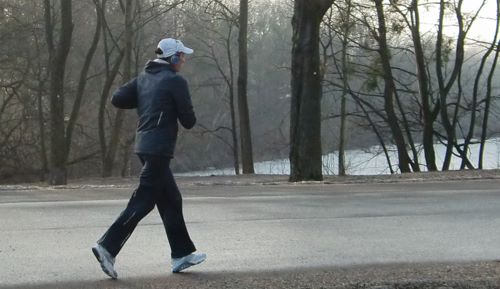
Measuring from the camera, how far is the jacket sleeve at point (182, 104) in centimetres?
618

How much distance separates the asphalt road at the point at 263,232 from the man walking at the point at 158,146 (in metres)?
0.28

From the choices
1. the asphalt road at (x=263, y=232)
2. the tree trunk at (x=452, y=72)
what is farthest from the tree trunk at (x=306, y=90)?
the tree trunk at (x=452, y=72)

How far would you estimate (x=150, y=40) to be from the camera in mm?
42688

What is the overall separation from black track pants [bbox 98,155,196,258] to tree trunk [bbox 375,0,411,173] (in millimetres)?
23738

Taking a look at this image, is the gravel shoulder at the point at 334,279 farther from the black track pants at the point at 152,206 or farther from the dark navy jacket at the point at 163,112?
the dark navy jacket at the point at 163,112

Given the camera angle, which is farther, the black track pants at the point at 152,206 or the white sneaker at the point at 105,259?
the black track pants at the point at 152,206

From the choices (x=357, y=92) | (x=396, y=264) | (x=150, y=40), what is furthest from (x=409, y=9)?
(x=396, y=264)

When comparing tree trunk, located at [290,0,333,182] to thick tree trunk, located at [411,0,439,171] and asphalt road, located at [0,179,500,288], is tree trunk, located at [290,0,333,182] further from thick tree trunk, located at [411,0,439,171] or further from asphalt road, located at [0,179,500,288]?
thick tree trunk, located at [411,0,439,171]

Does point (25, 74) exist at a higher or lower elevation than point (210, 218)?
higher

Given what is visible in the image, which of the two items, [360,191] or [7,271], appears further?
[360,191]

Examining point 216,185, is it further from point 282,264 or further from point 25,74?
point 25,74

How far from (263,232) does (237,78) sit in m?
28.2

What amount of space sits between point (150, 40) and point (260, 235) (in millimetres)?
35243

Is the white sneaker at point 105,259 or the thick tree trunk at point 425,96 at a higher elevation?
the thick tree trunk at point 425,96
